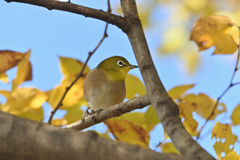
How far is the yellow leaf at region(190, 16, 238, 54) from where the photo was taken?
1.81 meters

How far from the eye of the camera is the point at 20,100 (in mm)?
1869

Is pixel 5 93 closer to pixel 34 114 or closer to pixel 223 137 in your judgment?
pixel 34 114

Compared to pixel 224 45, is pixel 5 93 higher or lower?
lower

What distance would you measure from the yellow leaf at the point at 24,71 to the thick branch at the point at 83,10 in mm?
516

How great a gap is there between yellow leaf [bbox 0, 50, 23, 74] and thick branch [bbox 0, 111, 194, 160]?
1043 millimetres

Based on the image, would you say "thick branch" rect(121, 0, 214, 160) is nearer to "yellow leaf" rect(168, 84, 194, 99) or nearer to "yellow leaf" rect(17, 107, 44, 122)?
"yellow leaf" rect(168, 84, 194, 99)

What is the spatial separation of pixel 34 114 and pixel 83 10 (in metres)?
0.85

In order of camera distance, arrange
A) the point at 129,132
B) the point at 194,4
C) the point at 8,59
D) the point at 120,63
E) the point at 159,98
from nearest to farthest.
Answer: the point at 159,98, the point at 129,132, the point at 8,59, the point at 120,63, the point at 194,4

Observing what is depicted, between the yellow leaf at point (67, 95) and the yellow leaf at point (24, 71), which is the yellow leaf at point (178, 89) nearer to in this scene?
the yellow leaf at point (67, 95)

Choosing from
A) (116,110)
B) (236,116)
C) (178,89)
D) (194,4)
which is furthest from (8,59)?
(194,4)

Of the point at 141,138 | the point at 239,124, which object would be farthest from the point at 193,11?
the point at 141,138

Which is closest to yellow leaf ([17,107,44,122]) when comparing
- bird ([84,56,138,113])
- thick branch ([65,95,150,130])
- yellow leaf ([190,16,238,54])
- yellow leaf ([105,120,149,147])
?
thick branch ([65,95,150,130])

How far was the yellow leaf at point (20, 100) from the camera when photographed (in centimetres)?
188

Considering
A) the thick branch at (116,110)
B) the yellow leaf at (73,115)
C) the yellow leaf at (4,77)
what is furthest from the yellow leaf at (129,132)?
the yellow leaf at (4,77)
